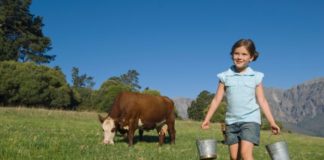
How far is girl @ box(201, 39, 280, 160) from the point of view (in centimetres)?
832

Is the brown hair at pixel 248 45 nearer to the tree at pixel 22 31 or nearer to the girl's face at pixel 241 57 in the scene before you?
the girl's face at pixel 241 57

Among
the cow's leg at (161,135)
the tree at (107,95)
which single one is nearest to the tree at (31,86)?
the tree at (107,95)

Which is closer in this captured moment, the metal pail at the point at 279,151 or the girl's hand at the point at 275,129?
the metal pail at the point at 279,151

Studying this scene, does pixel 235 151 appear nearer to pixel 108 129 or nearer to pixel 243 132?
pixel 243 132

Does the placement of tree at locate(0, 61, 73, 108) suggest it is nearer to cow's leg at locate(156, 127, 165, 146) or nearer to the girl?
cow's leg at locate(156, 127, 165, 146)

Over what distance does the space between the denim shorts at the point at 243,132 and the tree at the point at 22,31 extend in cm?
7226

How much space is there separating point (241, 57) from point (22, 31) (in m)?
78.5

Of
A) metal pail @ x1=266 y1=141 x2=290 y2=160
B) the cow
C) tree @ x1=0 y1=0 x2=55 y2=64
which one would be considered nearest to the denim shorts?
metal pail @ x1=266 y1=141 x2=290 y2=160

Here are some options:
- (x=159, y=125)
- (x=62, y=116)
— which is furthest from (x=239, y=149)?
(x=62, y=116)

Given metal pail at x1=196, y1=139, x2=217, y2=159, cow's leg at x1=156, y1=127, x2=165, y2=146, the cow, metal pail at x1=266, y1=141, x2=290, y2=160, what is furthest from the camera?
cow's leg at x1=156, y1=127, x2=165, y2=146

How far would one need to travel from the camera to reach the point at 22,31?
271 feet

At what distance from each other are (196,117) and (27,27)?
32487 millimetres

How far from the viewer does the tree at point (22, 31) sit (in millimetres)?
79387

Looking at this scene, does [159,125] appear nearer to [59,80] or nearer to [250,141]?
[250,141]
